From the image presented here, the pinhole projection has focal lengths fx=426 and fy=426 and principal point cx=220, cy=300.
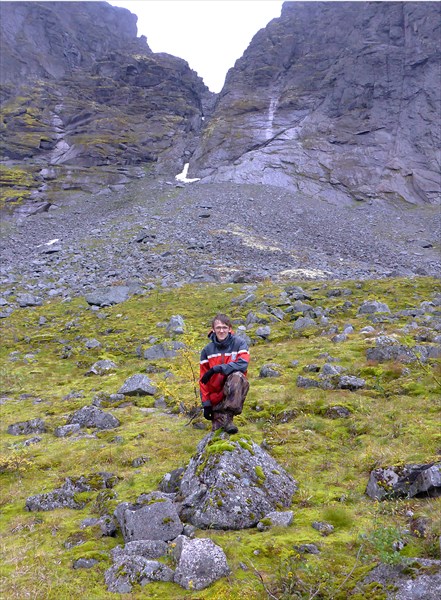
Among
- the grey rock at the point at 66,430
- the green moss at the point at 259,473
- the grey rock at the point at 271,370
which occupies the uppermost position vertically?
the green moss at the point at 259,473

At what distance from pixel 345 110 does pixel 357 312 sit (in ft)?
248

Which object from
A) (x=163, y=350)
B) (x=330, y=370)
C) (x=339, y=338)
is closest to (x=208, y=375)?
(x=330, y=370)

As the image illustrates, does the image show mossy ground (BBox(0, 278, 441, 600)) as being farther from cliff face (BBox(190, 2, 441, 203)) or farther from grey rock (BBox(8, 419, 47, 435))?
cliff face (BBox(190, 2, 441, 203))

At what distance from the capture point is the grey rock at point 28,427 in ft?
31.8

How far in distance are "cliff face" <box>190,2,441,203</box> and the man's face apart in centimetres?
6272

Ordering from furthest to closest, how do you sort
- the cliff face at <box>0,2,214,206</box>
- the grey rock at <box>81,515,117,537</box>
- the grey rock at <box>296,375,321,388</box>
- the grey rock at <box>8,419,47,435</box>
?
the cliff face at <box>0,2,214,206</box>
the grey rock at <box>296,375,321,388</box>
the grey rock at <box>8,419,47,435</box>
the grey rock at <box>81,515,117,537</box>

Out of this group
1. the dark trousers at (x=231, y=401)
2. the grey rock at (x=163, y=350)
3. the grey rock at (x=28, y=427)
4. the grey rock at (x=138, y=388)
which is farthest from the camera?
the grey rock at (x=163, y=350)

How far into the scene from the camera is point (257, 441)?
802 centimetres

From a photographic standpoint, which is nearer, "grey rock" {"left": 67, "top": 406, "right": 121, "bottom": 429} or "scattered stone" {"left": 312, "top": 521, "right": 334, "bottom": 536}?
"scattered stone" {"left": 312, "top": 521, "right": 334, "bottom": 536}

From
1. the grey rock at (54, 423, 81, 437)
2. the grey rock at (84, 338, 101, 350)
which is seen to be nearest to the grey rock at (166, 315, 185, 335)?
the grey rock at (84, 338, 101, 350)

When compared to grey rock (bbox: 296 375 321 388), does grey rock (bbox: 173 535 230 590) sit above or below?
above


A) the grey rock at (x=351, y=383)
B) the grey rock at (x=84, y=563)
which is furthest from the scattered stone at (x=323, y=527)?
the grey rock at (x=351, y=383)

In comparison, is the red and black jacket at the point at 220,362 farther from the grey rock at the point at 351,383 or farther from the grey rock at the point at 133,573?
the grey rock at the point at 351,383

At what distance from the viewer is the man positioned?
6648 mm
